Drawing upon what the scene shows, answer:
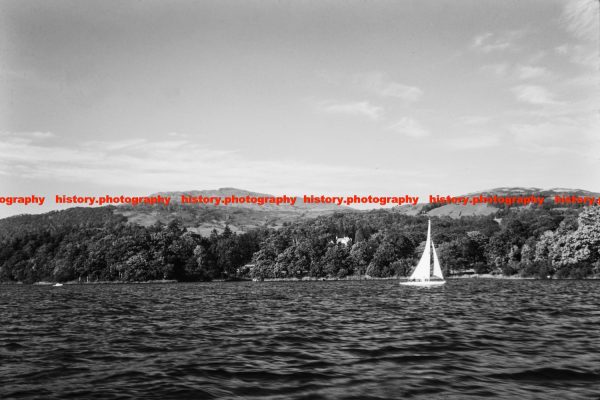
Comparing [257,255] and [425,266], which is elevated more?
[425,266]

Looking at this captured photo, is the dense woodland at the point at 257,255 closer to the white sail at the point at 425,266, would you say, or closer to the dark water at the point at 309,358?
the white sail at the point at 425,266

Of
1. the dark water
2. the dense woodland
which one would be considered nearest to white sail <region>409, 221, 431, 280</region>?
the dark water

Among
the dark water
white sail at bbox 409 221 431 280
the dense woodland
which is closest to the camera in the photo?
the dark water

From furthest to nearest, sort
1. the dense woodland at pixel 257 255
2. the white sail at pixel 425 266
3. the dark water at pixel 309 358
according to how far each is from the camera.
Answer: the dense woodland at pixel 257 255, the white sail at pixel 425 266, the dark water at pixel 309 358

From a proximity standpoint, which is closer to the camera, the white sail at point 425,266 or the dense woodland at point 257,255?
the white sail at point 425,266

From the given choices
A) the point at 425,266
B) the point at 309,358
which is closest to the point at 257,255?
the point at 425,266

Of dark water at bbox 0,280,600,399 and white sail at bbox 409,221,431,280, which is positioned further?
white sail at bbox 409,221,431,280

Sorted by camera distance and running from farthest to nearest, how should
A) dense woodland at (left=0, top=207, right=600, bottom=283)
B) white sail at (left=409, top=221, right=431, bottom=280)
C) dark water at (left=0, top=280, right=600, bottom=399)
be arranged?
dense woodland at (left=0, top=207, right=600, bottom=283) < white sail at (left=409, top=221, right=431, bottom=280) < dark water at (left=0, top=280, right=600, bottom=399)

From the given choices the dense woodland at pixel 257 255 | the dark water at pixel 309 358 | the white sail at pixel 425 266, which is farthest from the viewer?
the dense woodland at pixel 257 255

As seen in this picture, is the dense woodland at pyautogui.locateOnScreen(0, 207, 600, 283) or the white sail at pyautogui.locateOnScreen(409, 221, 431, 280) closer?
the white sail at pyautogui.locateOnScreen(409, 221, 431, 280)

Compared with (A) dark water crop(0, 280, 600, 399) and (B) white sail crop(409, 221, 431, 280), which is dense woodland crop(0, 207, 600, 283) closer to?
(B) white sail crop(409, 221, 431, 280)

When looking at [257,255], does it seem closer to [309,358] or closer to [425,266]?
[425,266]

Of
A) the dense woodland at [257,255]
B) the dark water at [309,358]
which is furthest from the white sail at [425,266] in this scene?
the dense woodland at [257,255]

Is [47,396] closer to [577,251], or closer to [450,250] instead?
[577,251]
